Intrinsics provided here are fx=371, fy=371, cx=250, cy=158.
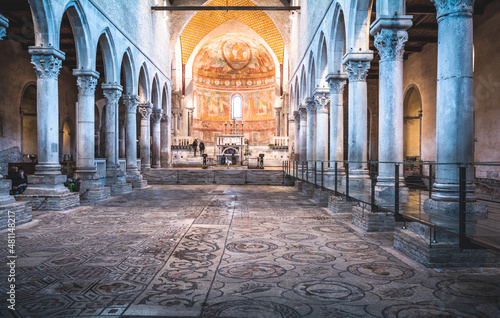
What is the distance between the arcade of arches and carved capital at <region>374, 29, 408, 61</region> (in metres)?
0.03

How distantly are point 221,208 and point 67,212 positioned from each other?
4229 mm

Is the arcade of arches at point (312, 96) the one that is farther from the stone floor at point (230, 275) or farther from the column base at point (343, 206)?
the stone floor at point (230, 275)

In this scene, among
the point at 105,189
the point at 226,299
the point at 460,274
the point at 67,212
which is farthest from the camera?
the point at 105,189

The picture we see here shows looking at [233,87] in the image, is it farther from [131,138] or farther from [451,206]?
[451,206]

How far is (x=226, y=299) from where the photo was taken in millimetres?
3775

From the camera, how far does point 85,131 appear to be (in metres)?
13.6

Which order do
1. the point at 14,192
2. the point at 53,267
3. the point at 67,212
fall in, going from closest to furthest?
the point at 53,267 < the point at 67,212 < the point at 14,192

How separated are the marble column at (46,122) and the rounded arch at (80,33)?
246cm

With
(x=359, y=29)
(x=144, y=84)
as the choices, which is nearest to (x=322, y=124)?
(x=359, y=29)

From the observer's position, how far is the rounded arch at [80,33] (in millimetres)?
12578

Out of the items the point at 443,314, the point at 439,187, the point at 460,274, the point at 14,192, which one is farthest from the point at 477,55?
the point at 14,192

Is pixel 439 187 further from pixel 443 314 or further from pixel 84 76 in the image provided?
pixel 84 76

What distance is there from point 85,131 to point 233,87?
3146cm

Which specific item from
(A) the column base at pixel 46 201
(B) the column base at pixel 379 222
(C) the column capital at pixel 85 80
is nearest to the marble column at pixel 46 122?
(A) the column base at pixel 46 201
